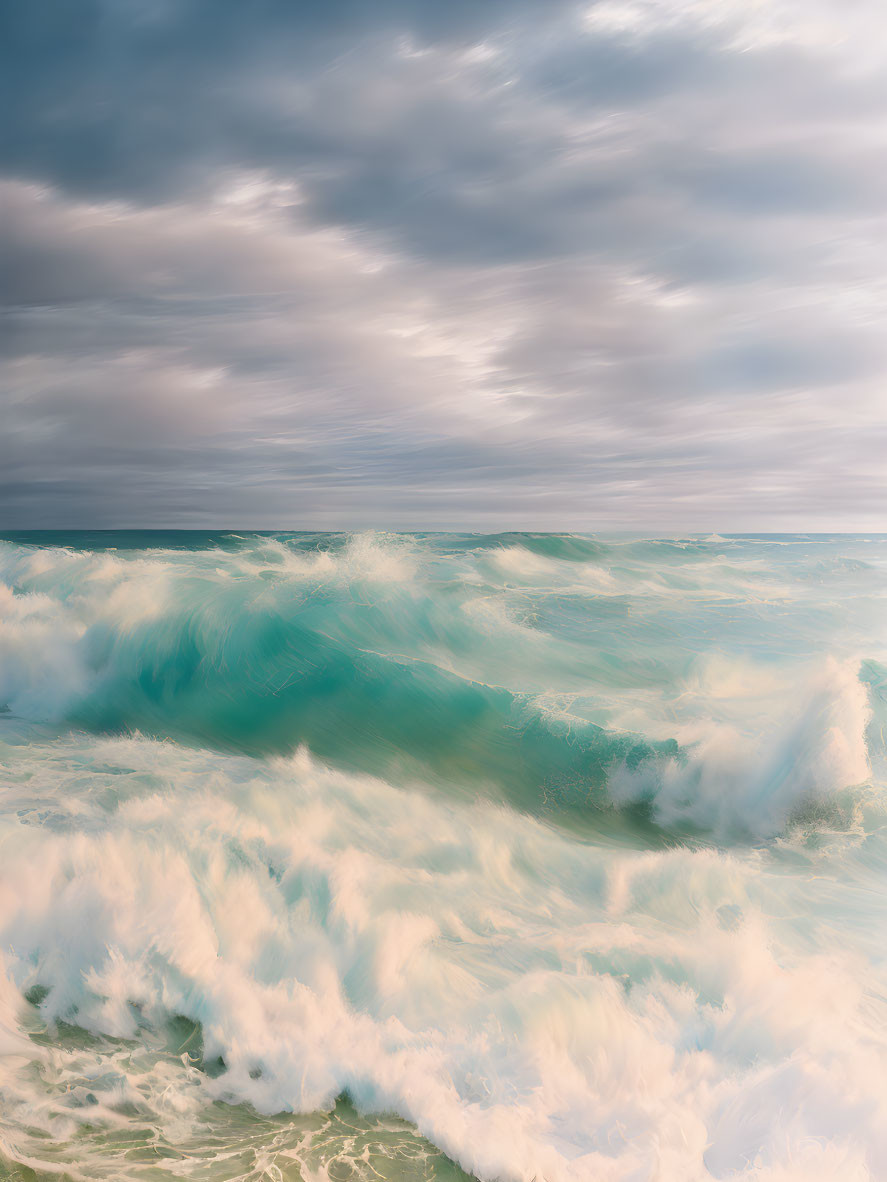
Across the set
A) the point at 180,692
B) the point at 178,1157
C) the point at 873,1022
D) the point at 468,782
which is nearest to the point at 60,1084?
the point at 178,1157

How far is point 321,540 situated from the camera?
1301 centimetres

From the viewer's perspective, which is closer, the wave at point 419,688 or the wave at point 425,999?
the wave at point 425,999

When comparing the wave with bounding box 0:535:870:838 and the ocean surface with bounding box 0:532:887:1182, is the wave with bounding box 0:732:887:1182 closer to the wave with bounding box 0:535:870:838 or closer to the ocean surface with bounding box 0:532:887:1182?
the ocean surface with bounding box 0:532:887:1182

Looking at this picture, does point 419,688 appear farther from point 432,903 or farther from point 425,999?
point 425,999

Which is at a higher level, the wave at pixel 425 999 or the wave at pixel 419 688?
the wave at pixel 419 688

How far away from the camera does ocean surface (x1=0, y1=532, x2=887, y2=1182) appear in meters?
1.92

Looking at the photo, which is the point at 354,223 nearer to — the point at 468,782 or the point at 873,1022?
the point at 468,782

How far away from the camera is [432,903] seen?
3.35 m

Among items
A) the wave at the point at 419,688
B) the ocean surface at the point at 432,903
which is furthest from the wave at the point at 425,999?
the wave at the point at 419,688

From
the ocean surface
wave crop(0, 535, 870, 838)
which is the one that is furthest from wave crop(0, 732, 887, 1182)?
wave crop(0, 535, 870, 838)

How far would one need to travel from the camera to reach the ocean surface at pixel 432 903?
192 centimetres

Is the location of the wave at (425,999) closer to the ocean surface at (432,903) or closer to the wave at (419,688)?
the ocean surface at (432,903)

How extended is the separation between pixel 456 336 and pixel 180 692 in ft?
15.6

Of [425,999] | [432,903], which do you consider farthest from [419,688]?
[425,999]
